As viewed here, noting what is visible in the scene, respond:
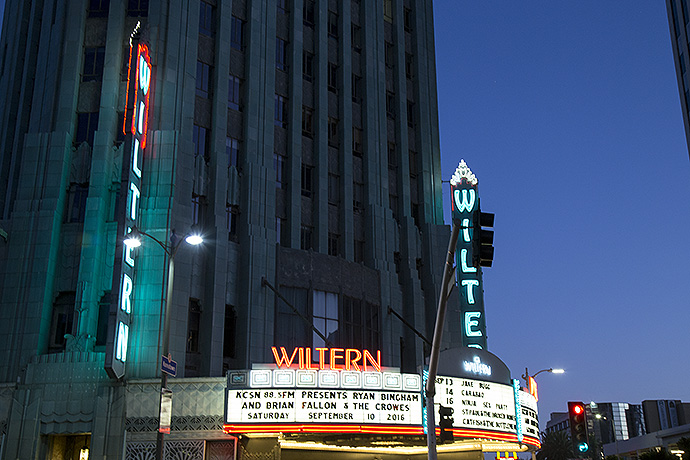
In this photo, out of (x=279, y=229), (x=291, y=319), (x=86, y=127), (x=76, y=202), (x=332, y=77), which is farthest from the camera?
(x=332, y=77)

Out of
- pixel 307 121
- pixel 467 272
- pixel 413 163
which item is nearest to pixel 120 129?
pixel 307 121

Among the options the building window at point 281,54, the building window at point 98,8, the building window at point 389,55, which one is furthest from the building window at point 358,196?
the building window at point 98,8

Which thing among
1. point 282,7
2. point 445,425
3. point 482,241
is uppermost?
point 282,7

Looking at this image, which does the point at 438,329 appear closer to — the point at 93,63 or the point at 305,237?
the point at 305,237

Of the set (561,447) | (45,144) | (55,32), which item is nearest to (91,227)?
(45,144)

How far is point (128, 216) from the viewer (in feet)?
100

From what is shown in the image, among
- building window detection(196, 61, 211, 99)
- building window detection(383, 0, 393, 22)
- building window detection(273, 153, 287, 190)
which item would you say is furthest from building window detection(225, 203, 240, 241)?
building window detection(383, 0, 393, 22)

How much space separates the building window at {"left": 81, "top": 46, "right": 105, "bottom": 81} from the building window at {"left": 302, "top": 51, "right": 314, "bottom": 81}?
39.4ft

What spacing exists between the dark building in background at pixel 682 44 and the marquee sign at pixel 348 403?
152 feet

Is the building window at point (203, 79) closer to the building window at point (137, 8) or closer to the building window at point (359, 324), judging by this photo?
the building window at point (137, 8)

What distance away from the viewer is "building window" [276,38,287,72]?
143 ft

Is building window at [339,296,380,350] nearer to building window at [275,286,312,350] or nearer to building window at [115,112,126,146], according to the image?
building window at [275,286,312,350]

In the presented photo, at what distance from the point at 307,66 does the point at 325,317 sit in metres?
15.8

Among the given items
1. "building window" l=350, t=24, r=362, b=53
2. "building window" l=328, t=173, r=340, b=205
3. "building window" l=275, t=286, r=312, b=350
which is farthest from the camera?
"building window" l=350, t=24, r=362, b=53
